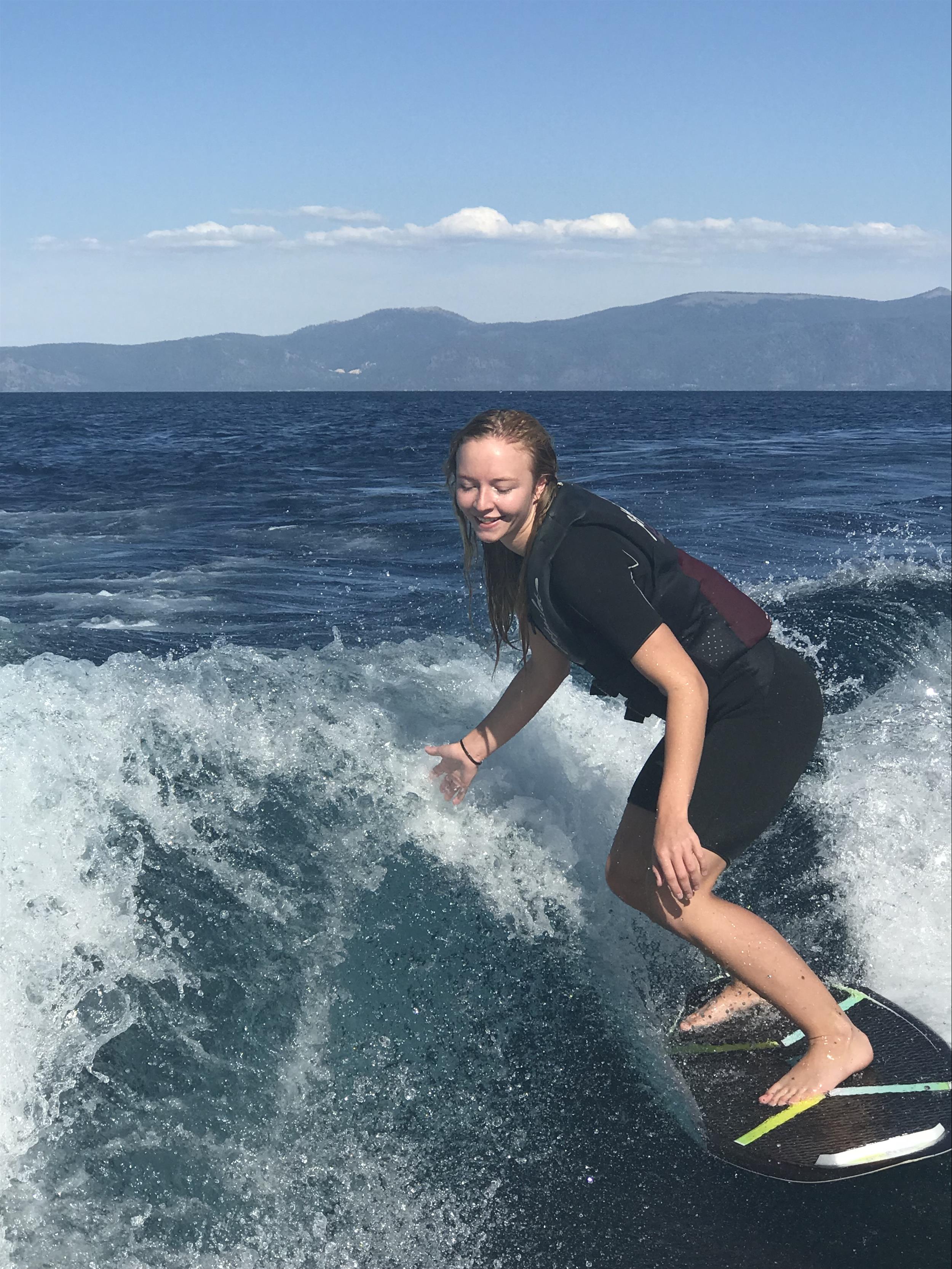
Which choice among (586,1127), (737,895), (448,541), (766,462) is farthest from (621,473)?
(586,1127)

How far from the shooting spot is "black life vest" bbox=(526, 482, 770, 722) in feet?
9.27

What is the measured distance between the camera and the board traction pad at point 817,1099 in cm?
317

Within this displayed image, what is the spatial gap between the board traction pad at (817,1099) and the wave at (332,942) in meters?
0.16

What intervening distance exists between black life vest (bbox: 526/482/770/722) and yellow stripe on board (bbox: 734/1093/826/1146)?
1389 mm

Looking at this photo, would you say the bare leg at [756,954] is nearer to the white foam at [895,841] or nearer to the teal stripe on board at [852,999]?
the teal stripe on board at [852,999]

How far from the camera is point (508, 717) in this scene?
3.59 m

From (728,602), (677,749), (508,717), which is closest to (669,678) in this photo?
(677,749)

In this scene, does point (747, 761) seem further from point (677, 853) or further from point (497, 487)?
point (497, 487)

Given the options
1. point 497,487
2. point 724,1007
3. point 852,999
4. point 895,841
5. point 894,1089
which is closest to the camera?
point 497,487

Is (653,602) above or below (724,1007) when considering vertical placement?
above

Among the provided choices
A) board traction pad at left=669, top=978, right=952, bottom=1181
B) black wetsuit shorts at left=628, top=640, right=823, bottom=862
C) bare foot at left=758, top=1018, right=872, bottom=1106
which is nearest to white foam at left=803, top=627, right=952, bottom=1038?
board traction pad at left=669, top=978, right=952, bottom=1181

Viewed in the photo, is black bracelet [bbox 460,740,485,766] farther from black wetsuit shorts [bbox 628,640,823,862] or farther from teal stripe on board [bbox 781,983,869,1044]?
teal stripe on board [bbox 781,983,869,1044]

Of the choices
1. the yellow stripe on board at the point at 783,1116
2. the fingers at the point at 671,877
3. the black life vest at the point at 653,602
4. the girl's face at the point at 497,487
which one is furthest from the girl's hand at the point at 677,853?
the yellow stripe on board at the point at 783,1116

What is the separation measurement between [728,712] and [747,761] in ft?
0.52
